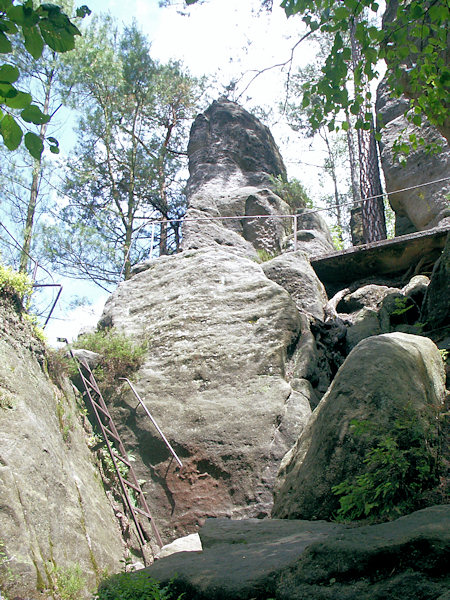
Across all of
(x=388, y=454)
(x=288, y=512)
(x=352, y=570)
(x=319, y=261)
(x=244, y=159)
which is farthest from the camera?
(x=244, y=159)

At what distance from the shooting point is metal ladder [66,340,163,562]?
19.7 feet

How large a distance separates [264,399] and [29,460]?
308 cm

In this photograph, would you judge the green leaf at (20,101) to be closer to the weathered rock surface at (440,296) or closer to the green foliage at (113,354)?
the green foliage at (113,354)

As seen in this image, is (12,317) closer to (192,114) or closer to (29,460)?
(29,460)

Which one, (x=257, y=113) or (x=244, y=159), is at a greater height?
(x=257, y=113)

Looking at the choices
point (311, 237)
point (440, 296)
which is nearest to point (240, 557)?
point (440, 296)

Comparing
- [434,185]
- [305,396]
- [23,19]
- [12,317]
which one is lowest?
[305,396]

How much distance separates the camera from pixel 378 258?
11320 millimetres

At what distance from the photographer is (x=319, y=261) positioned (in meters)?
11.6

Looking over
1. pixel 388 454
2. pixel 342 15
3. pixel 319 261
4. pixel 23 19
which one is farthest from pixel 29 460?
pixel 319 261

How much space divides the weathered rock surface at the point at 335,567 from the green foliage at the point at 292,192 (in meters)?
11.9

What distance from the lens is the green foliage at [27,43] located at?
2.59 meters

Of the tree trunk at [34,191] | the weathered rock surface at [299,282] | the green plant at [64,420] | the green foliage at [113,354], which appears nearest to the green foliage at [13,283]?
the green plant at [64,420]

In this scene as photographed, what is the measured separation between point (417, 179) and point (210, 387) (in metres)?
8.77
